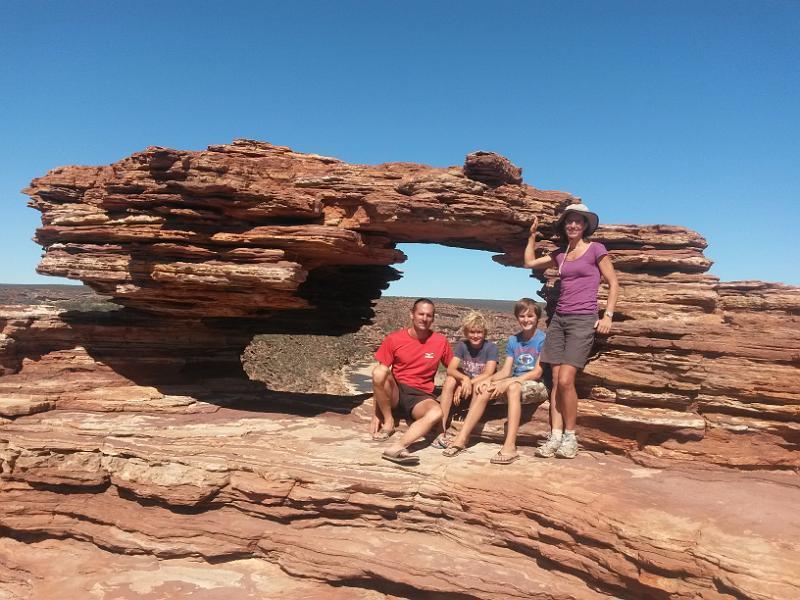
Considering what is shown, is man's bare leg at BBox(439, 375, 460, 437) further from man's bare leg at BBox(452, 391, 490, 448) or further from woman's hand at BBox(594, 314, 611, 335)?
woman's hand at BBox(594, 314, 611, 335)

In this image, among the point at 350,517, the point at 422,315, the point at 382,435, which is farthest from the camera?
the point at 382,435

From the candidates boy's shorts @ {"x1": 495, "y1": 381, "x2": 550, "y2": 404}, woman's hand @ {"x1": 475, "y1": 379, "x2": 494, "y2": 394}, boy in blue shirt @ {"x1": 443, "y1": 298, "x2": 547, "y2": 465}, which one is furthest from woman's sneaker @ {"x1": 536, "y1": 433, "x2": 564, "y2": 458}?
woman's hand @ {"x1": 475, "y1": 379, "x2": 494, "y2": 394}

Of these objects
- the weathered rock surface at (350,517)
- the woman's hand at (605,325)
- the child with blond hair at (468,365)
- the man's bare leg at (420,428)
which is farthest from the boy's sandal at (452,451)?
the woman's hand at (605,325)

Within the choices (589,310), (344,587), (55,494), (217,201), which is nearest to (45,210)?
(217,201)

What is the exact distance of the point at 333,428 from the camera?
9.15m

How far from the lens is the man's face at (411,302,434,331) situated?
7.85 m

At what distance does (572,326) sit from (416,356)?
2.41 m

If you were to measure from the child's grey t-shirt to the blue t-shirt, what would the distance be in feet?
0.97

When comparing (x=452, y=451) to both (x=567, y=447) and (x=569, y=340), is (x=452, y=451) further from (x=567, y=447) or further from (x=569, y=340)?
(x=569, y=340)

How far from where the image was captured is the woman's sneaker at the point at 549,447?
7.48 metres

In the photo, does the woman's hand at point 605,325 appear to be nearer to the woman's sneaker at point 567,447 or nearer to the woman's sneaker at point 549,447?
the woman's sneaker at point 567,447

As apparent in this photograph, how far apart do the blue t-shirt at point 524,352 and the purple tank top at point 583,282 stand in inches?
24.6

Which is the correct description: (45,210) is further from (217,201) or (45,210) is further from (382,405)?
(382,405)

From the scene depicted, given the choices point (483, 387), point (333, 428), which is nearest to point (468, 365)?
point (483, 387)
